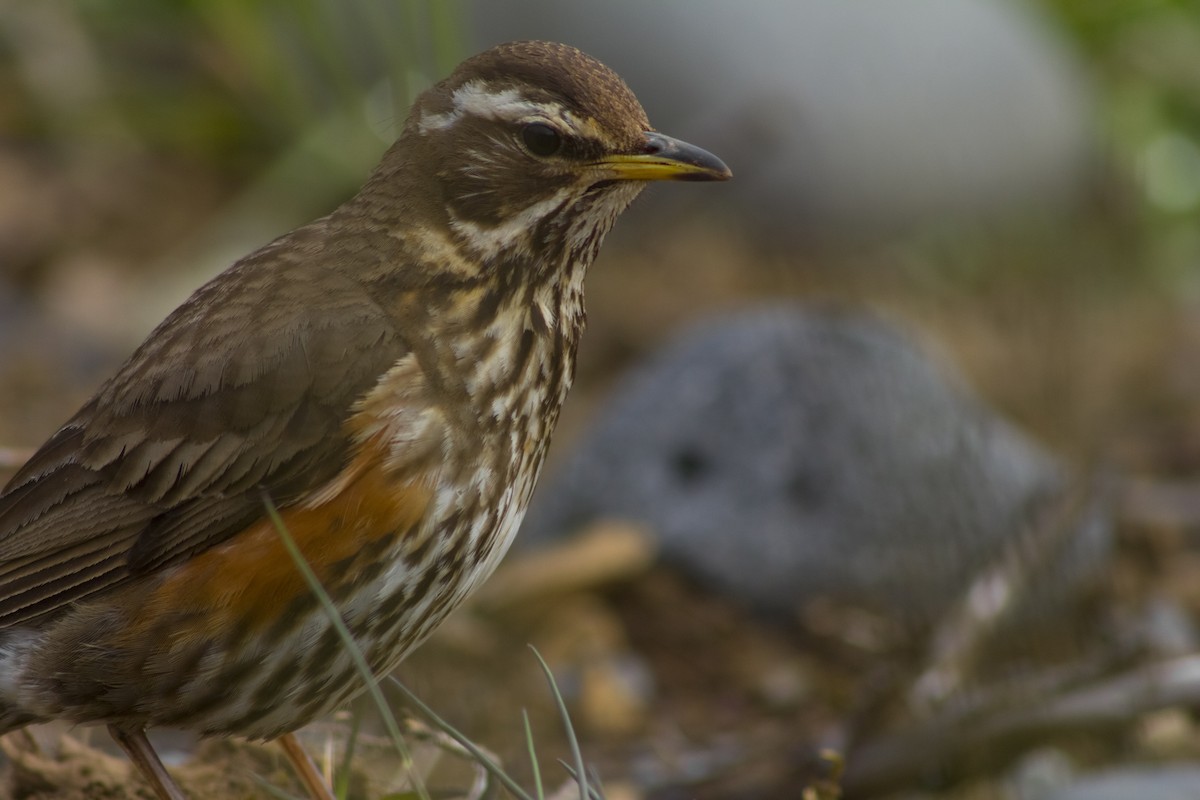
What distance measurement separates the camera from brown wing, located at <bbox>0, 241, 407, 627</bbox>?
3484mm

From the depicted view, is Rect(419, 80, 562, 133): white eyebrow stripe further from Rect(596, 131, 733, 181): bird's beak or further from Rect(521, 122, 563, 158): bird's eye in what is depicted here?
Rect(596, 131, 733, 181): bird's beak

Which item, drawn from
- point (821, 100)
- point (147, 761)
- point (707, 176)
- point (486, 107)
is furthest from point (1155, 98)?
point (147, 761)

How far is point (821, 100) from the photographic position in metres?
8.59

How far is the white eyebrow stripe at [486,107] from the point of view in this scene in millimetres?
3580

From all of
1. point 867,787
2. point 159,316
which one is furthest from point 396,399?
point 159,316

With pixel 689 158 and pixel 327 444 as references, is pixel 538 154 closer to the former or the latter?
pixel 689 158

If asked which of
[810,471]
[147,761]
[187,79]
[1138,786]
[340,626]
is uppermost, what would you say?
[187,79]

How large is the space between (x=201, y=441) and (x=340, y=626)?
0.65m

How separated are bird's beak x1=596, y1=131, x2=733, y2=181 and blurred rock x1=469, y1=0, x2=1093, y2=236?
474cm

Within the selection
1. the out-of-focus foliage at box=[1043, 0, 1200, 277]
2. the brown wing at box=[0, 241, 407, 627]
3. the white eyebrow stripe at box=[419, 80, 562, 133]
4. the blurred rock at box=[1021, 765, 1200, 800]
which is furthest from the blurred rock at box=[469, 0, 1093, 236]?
the brown wing at box=[0, 241, 407, 627]

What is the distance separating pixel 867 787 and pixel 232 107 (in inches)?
209

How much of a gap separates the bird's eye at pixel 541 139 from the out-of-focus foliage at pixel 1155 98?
5.71 metres

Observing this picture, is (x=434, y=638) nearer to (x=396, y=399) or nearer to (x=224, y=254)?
(x=396, y=399)

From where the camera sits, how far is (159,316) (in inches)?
287
